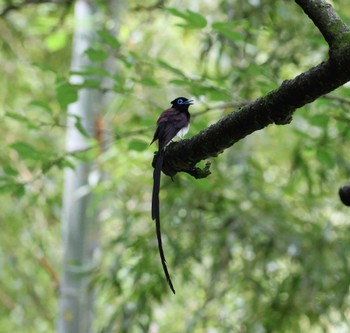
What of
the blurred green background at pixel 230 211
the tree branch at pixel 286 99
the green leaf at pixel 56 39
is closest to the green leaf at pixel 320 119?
the blurred green background at pixel 230 211

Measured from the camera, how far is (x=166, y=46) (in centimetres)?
450

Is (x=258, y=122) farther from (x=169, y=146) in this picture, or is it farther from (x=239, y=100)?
(x=239, y=100)

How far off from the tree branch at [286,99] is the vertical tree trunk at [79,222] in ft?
7.35

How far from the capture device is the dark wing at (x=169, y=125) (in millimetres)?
1350

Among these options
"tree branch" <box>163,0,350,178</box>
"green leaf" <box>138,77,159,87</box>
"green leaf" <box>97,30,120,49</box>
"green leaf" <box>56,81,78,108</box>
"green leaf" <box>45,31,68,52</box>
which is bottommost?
"green leaf" <box>45,31,68,52</box>

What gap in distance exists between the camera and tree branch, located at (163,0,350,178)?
0.87 m

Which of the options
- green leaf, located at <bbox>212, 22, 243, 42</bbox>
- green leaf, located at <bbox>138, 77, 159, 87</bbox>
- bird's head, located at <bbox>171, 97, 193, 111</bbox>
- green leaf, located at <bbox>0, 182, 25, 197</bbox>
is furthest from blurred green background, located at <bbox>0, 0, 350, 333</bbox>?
bird's head, located at <bbox>171, 97, 193, 111</bbox>

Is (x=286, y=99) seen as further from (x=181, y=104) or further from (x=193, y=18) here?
(x=193, y=18)

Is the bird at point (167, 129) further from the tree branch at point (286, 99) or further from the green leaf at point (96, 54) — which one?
the green leaf at point (96, 54)

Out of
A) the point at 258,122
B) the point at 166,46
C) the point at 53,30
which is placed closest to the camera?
the point at 258,122

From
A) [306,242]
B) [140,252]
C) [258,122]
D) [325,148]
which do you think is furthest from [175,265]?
[258,122]

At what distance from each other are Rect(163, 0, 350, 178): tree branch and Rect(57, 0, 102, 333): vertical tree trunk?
88.2 inches

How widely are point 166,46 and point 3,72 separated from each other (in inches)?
55.3

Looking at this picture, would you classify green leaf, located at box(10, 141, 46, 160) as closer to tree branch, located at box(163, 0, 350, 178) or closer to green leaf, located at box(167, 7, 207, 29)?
green leaf, located at box(167, 7, 207, 29)
